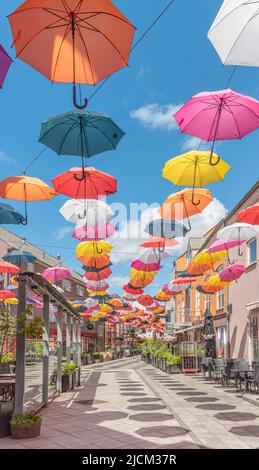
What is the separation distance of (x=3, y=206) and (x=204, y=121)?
5249 millimetres

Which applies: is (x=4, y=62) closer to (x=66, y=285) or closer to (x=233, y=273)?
(x=233, y=273)

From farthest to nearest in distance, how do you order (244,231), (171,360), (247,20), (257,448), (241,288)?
(171,360), (241,288), (244,231), (257,448), (247,20)

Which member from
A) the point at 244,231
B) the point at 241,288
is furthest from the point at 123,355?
the point at 244,231

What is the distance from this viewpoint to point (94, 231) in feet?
46.7

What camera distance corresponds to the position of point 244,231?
46.9ft

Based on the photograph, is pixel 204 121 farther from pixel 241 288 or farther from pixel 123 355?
pixel 123 355

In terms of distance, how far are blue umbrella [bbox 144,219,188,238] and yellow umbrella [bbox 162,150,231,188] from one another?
3578 millimetres

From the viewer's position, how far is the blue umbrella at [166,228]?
1466 cm

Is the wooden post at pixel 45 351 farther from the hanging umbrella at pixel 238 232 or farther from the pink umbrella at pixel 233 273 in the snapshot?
the pink umbrella at pixel 233 273

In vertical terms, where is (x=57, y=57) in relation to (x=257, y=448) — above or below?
above

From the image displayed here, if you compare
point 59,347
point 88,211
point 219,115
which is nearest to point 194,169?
point 219,115

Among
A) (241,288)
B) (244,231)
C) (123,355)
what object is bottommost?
(123,355)

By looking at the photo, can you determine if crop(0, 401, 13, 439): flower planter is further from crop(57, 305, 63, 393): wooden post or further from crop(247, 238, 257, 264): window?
crop(247, 238, 257, 264): window

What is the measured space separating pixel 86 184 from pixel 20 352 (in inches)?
158
